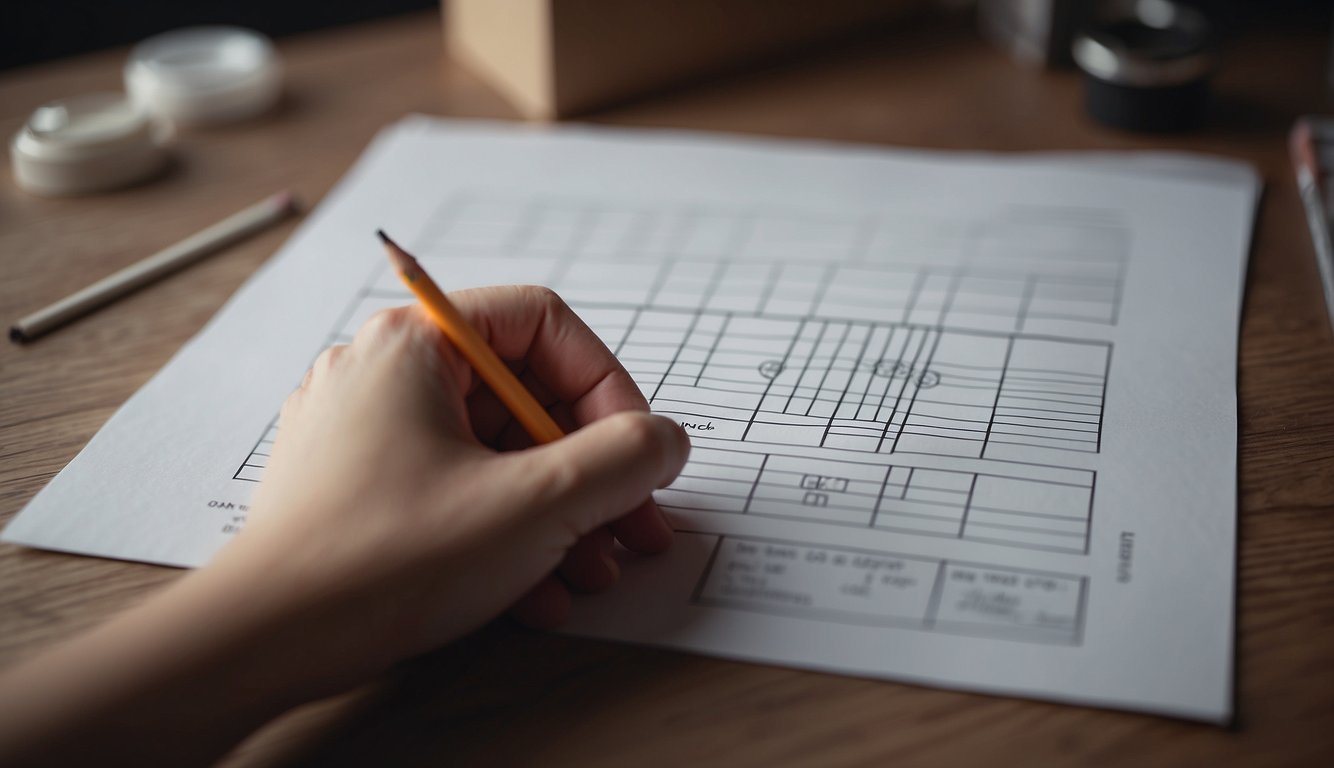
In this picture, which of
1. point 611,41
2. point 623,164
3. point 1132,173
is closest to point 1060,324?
point 1132,173

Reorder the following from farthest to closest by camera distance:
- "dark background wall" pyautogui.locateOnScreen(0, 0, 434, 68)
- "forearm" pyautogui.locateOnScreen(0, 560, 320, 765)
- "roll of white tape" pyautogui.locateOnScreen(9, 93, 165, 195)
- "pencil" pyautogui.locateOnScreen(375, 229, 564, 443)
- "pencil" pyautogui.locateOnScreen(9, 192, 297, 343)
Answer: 1. "dark background wall" pyautogui.locateOnScreen(0, 0, 434, 68)
2. "roll of white tape" pyautogui.locateOnScreen(9, 93, 165, 195)
3. "pencil" pyautogui.locateOnScreen(9, 192, 297, 343)
4. "pencil" pyautogui.locateOnScreen(375, 229, 564, 443)
5. "forearm" pyautogui.locateOnScreen(0, 560, 320, 765)

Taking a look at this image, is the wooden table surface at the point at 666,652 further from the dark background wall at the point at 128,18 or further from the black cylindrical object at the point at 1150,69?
the dark background wall at the point at 128,18

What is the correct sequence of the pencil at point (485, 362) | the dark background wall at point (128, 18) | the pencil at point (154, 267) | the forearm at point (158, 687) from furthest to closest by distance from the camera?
the dark background wall at point (128, 18), the pencil at point (154, 267), the pencil at point (485, 362), the forearm at point (158, 687)

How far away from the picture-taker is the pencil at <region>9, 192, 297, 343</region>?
2.28ft

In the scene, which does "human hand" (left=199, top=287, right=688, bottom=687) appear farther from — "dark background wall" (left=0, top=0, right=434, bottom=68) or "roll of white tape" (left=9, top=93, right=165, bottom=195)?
"dark background wall" (left=0, top=0, right=434, bottom=68)

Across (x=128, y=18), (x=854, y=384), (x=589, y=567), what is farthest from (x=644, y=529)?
(x=128, y=18)

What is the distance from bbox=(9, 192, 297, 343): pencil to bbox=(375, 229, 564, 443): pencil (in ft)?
1.08

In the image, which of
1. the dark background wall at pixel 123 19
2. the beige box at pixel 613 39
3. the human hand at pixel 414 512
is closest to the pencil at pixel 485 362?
the human hand at pixel 414 512

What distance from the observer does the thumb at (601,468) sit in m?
0.43

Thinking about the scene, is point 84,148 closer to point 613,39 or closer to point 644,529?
point 613,39

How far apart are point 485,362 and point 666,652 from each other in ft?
0.45

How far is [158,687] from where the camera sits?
1.28 ft

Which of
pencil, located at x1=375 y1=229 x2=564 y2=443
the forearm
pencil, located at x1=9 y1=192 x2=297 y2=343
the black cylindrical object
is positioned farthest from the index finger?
the black cylindrical object

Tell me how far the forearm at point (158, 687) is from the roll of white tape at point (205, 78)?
62 cm
